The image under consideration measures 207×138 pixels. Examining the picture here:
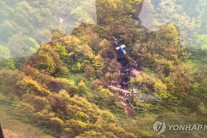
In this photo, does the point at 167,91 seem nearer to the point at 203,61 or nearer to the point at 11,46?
the point at 203,61

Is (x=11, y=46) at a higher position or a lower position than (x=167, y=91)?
higher

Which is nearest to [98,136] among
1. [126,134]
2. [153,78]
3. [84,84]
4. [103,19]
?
[126,134]

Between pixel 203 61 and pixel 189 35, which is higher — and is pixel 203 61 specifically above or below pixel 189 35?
below

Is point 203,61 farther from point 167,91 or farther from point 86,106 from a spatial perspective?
point 86,106

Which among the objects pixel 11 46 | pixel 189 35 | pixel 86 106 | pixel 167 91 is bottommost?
pixel 86 106

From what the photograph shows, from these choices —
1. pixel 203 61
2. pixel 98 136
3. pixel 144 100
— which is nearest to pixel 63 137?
pixel 98 136

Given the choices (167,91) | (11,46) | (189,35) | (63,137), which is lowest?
(63,137)
